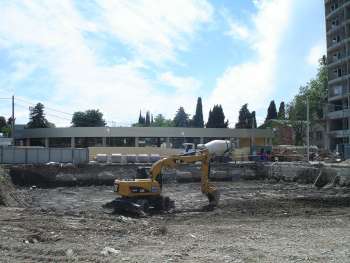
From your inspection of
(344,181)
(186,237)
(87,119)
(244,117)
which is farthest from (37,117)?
(186,237)

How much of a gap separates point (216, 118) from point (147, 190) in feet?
367

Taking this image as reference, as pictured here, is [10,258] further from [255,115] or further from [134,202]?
[255,115]

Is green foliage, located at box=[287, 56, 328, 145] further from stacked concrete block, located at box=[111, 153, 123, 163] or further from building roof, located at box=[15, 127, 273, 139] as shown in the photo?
stacked concrete block, located at box=[111, 153, 123, 163]

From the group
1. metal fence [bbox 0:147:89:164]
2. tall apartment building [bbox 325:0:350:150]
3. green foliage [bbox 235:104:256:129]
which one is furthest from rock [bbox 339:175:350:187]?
green foliage [bbox 235:104:256:129]

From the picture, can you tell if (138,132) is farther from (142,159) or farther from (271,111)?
(271,111)

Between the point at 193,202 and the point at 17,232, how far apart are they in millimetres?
15034

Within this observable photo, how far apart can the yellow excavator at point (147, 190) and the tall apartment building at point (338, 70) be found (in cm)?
6383

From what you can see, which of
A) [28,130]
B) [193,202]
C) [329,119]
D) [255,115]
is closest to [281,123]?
[329,119]

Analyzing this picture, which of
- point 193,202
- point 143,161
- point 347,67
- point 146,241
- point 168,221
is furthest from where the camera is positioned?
point 347,67

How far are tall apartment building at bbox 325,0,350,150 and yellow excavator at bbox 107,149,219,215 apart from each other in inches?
2513

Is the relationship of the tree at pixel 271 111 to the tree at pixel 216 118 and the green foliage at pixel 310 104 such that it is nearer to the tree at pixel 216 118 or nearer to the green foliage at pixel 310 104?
the tree at pixel 216 118

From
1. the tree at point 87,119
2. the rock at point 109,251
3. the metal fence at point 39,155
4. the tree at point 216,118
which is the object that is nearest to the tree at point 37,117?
the tree at point 87,119

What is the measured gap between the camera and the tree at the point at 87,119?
131 m

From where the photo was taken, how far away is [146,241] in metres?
13.0
